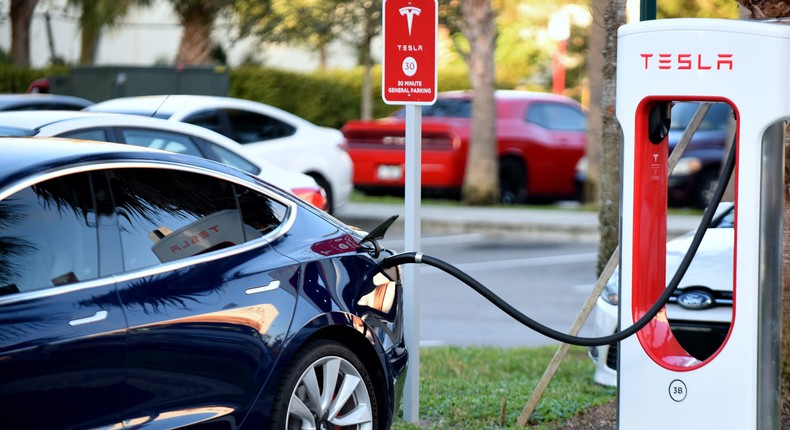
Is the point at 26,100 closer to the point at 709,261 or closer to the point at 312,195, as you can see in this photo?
the point at 312,195

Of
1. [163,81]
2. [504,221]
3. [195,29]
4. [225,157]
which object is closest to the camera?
[225,157]

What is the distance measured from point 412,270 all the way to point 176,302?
6.82 feet

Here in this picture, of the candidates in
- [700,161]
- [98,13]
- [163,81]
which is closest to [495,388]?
[163,81]

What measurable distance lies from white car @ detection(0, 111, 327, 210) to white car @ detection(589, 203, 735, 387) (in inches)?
86.6

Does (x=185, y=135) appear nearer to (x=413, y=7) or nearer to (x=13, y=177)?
(x=413, y=7)

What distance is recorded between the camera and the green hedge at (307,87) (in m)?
22.6

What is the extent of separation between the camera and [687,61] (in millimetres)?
4617

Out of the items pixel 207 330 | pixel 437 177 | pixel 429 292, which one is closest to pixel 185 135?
pixel 429 292

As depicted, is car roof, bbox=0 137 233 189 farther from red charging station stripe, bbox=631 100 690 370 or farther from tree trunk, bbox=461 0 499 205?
tree trunk, bbox=461 0 499 205

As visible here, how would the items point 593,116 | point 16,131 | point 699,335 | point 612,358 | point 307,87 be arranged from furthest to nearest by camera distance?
point 307,87
point 593,116
point 16,131
point 612,358
point 699,335

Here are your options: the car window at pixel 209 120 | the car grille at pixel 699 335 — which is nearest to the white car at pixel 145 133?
the car window at pixel 209 120

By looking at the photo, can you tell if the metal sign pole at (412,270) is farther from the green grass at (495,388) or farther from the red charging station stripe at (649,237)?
the red charging station stripe at (649,237)

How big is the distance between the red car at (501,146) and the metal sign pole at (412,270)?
1105 centimetres

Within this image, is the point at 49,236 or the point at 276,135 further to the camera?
the point at 276,135
